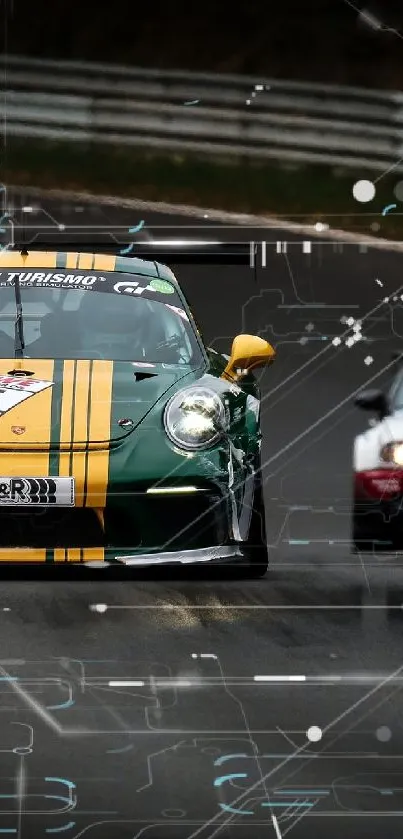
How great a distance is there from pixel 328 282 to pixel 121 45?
10.8ft

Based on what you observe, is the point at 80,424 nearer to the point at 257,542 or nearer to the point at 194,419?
the point at 194,419

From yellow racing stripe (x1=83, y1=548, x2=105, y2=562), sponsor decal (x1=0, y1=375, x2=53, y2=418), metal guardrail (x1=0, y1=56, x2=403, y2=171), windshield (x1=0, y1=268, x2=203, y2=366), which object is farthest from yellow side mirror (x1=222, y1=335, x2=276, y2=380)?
metal guardrail (x1=0, y1=56, x2=403, y2=171)

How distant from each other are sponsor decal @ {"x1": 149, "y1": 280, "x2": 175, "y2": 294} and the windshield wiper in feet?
1.76

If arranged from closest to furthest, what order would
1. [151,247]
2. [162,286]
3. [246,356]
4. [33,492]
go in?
[33,492]
[246,356]
[162,286]
[151,247]

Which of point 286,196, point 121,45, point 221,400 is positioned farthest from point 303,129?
point 221,400

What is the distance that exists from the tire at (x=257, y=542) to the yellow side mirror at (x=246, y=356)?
0.58 meters

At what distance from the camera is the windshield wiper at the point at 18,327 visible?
18.0 ft

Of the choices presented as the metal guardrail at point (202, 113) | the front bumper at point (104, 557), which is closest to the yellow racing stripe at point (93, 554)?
the front bumper at point (104, 557)

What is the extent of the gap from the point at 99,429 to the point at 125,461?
147 millimetres

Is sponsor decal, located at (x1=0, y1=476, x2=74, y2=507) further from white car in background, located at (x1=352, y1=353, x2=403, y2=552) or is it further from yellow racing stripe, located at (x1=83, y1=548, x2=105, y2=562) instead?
white car in background, located at (x1=352, y1=353, x2=403, y2=552)

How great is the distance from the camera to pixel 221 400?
16.6ft

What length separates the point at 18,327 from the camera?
18.7 ft

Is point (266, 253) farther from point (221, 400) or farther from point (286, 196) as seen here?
point (221, 400)
